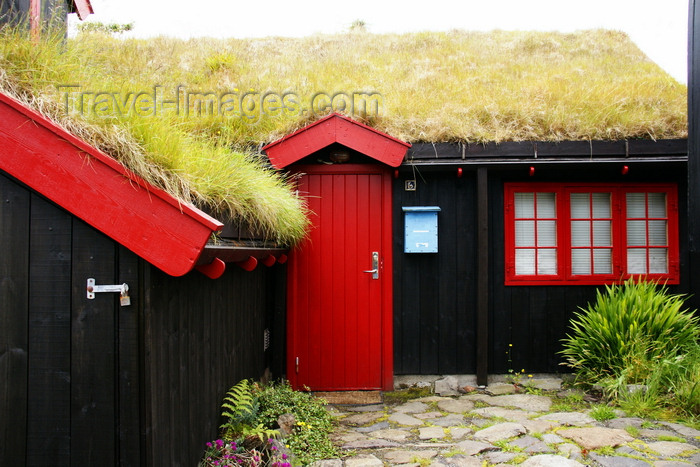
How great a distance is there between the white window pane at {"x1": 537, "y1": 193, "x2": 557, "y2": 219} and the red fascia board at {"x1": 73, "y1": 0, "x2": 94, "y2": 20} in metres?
7.17

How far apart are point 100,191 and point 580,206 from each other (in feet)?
17.2

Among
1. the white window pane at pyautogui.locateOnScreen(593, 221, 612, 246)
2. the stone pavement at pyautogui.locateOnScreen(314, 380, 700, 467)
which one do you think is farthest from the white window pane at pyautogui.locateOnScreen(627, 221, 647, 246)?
the stone pavement at pyautogui.locateOnScreen(314, 380, 700, 467)

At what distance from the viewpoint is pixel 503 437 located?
161 inches

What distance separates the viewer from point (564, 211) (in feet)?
19.2

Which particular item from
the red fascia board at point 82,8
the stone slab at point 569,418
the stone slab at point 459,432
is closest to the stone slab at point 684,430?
the stone slab at point 569,418

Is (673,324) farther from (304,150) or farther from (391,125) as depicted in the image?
(304,150)

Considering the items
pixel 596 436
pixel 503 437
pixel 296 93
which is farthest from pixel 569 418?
pixel 296 93

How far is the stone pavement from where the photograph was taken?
363 cm

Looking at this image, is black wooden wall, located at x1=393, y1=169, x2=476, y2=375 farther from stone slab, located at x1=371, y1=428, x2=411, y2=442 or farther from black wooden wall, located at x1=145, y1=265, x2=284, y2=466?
black wooden wall, located at x1=145, y1=265, x2=284, y2=466

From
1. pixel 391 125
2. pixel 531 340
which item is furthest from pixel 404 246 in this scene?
pixel 531 340

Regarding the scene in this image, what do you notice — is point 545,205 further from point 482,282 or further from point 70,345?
point 70,345

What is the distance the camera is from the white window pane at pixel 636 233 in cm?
589

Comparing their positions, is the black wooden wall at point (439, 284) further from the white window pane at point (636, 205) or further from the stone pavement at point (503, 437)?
the white window pane at point (636, 205)

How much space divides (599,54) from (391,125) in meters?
8.36
